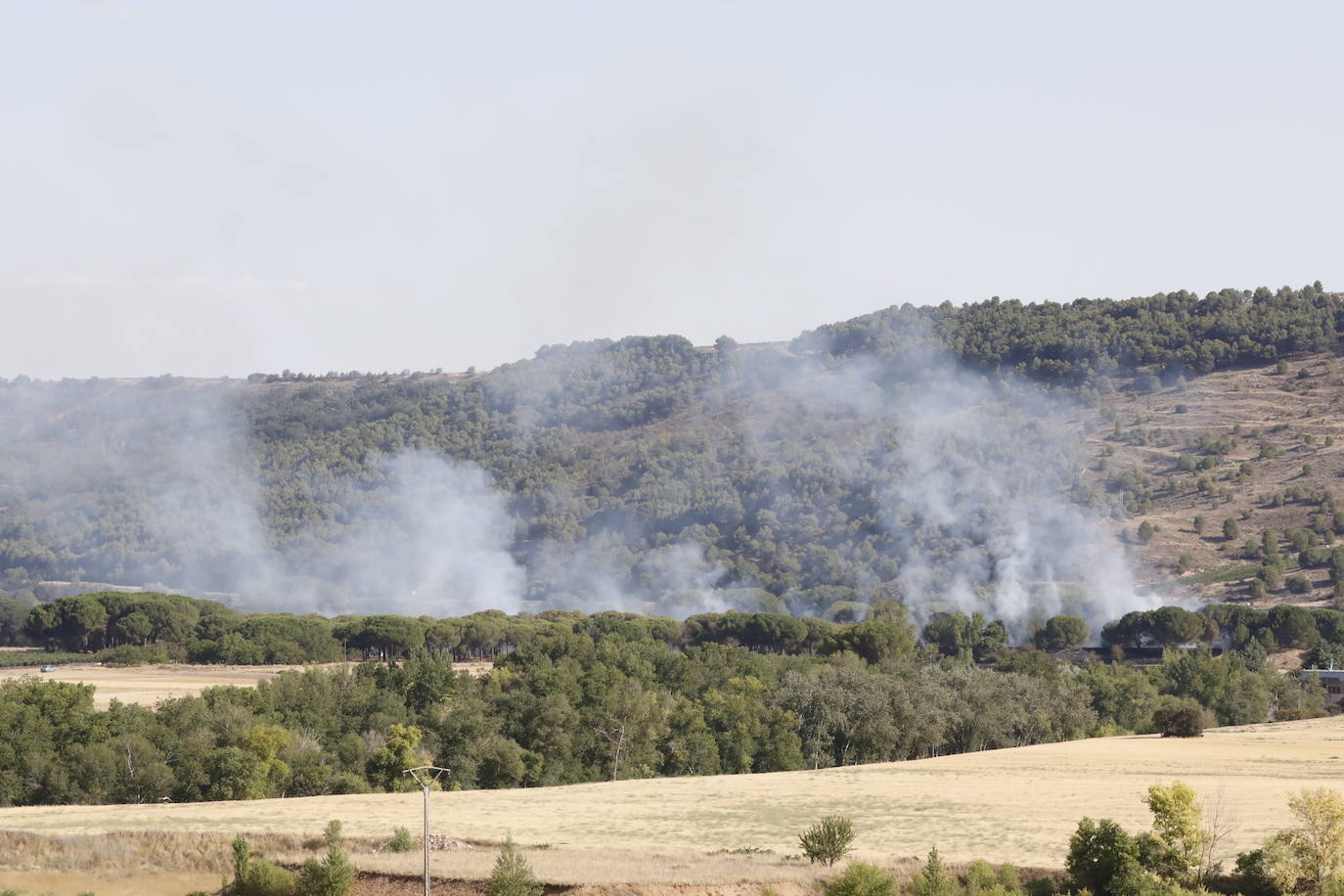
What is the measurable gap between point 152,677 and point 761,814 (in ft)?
228

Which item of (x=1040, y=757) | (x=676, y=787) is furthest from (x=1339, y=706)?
(x=676, y=787)

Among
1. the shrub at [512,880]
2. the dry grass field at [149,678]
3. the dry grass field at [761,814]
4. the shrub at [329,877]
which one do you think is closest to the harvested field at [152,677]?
the dry grass field at [149,678]

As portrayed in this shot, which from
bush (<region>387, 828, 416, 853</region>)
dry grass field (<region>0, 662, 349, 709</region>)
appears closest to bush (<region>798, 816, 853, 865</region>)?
bush (<region>387, 828, 416, 853</region>)

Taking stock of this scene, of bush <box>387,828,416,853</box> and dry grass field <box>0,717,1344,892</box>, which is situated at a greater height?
bush <box>387,828,416,853</box>

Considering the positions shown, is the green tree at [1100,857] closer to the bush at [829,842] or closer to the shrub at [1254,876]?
the shrub at [1254,876]

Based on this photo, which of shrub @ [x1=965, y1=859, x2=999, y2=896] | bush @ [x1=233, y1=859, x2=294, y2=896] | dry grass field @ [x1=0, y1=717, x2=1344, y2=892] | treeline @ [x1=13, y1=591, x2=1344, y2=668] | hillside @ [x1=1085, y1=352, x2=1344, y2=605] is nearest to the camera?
shrub @ [x1=965, y1=859, x2=999, y2=896]

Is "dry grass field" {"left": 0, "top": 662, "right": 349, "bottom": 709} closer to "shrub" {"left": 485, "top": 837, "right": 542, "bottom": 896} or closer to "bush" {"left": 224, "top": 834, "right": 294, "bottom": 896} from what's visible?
"bush" {"left": 224, "top": 834, "right": 294, "bottom": 896}

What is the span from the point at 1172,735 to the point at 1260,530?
100 metres

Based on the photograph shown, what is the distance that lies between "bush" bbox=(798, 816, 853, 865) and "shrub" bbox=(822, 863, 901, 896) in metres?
4.86

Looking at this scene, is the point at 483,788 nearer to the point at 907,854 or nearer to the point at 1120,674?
the point at 907,854

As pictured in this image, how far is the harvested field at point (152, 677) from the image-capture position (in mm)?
97750

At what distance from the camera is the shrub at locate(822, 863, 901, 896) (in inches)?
1677

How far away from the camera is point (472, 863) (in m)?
47.1

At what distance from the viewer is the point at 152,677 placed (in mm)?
117000
